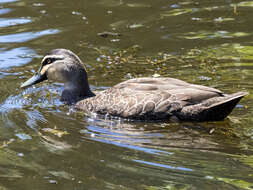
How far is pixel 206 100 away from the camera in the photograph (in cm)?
746

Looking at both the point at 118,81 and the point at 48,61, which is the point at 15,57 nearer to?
the point at 48,61

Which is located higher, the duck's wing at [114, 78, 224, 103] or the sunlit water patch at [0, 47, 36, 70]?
the sunlit water patch at [0, 47, 36, 70]

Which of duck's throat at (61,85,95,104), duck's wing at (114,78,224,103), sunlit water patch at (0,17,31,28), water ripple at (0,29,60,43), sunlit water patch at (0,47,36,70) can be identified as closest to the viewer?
duck's wing at (114,78,224,103)

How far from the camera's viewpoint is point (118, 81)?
948cm

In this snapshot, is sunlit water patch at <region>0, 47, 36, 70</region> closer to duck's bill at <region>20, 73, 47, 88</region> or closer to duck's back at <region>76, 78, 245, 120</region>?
duck's bill at <region>20, 73, 47, 88</region>

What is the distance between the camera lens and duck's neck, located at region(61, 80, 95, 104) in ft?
28.6

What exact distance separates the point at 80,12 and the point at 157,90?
6.60 m

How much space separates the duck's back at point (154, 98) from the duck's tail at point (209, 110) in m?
0.01

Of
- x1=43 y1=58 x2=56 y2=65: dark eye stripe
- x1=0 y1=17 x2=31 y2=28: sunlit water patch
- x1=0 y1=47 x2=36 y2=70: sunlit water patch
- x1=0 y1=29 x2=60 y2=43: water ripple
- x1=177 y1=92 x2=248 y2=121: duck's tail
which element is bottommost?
x1=177 y1=92 x2=248 y2=121: duck's tail

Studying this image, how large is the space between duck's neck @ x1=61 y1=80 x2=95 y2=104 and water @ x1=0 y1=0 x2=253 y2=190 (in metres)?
0.20

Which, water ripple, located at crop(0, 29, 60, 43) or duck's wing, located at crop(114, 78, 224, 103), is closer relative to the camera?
duck's wing, located at crop(114, 78, 224, 103)

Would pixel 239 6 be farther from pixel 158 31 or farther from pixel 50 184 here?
pixel 50 184

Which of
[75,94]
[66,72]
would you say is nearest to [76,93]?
[75,94]

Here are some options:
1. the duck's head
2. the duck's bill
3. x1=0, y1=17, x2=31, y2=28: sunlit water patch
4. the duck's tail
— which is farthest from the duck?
x1=0, y1=17, x2=31, y2=28: sunlit water patch
